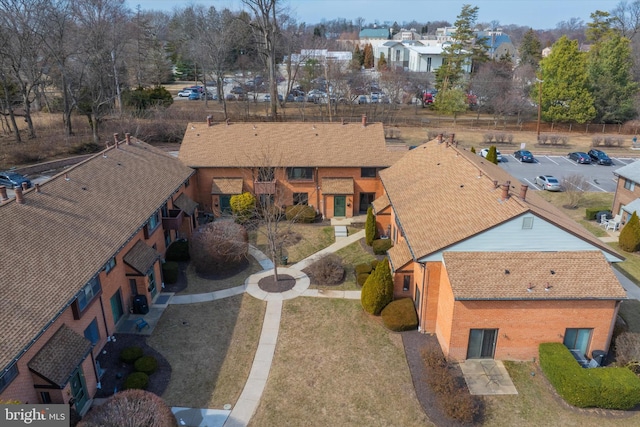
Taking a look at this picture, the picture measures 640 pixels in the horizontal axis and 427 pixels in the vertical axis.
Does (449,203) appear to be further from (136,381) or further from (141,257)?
(136,381)

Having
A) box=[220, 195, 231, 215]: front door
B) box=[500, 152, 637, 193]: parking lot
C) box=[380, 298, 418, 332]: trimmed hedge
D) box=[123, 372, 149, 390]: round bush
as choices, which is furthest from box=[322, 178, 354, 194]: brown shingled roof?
box=[123, 372, 149, 390]: round bush

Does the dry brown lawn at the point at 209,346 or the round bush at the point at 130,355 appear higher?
the round bush at the point at 130,355

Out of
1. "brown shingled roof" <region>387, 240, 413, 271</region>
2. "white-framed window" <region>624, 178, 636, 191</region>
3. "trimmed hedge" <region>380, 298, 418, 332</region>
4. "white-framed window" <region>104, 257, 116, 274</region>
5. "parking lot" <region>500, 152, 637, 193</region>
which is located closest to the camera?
"white-framed window" <region>104, 257, 116, 274</region>

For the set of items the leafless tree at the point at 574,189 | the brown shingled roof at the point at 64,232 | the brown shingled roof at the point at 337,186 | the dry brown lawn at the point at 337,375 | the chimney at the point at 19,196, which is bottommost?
the dry brown lawn at the point at 337,375

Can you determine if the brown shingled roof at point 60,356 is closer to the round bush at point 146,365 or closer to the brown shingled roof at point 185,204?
the round bush at point 146,365

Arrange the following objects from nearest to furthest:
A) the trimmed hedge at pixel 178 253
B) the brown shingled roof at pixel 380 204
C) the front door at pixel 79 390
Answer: the front door at pixel 79 390, the trimmed hedge at pixel 178 253, the brown shingled roof at pixel 380 204

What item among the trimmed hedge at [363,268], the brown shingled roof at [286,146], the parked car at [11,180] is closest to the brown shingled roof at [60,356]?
the trimmed hedge at [363,268]

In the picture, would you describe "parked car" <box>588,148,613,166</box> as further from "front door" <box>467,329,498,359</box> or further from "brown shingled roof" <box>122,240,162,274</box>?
"brown shingled roof" <box>122,240,162,274</box>

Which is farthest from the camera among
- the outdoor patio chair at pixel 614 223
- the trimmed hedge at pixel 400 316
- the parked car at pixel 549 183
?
the parked car at pixel 549 183
